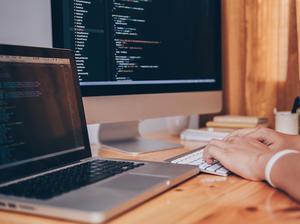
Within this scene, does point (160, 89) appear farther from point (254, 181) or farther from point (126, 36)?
point (254, 181)

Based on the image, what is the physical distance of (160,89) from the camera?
3.59 ft

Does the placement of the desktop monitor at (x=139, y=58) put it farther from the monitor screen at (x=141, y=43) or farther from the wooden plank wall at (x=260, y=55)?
the wooden plank wall at (x=260, y=55)

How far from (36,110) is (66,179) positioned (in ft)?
0.50

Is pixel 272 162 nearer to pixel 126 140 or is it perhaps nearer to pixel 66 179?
pixel 66 179

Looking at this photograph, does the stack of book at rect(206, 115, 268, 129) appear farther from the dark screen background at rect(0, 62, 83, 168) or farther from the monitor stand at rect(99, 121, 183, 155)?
the dark screen background at rect(0, 62, 83, 168)

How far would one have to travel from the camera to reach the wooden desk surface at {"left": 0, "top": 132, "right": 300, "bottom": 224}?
504mm

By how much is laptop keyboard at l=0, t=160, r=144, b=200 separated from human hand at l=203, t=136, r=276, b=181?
140 millimetres

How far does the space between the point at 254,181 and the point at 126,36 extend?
18.8 inches

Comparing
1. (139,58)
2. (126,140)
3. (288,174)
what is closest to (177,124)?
(126,140)

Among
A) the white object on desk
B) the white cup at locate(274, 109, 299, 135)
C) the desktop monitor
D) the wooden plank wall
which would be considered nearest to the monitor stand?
the desktop monitor

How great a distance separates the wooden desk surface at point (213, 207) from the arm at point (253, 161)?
0.02m

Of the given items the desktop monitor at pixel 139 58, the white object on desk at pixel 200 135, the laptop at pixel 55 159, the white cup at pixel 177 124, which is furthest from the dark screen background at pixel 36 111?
the white cup at pixel 177 124

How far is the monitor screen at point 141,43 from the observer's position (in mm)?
900

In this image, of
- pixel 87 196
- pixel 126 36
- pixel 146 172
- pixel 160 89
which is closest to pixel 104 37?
pixel 126 36
